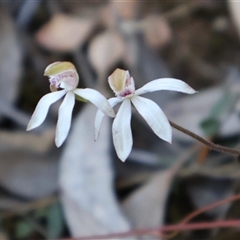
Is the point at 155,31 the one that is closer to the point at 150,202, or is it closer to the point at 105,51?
the point at 105,51

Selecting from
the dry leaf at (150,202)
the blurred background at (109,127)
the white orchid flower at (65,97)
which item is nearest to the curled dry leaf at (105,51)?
the blurred background at (109,127)

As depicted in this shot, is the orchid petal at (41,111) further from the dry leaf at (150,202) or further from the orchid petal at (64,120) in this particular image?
the dry leaf at (150,202)

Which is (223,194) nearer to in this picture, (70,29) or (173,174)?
(173,174)

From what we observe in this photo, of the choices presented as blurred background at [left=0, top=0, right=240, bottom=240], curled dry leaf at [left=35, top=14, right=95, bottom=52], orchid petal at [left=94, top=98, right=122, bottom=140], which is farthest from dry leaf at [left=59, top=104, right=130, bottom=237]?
orchid petal at [left=94, top=98, right=122, bottom=140]

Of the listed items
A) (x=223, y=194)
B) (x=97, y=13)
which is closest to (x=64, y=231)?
(x=223, y=194)

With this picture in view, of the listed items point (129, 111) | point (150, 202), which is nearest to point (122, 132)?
point (129, 111)

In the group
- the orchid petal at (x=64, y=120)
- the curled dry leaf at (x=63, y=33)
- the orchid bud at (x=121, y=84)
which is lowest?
the orchid petal at (x=64, y=120)

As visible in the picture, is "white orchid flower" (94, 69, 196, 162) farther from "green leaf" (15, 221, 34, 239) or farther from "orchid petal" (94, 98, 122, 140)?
"green leaf" (15, 221, 34, 239)
